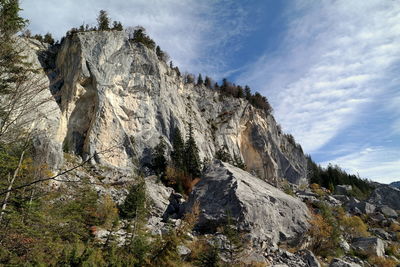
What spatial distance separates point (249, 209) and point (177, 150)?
26.0 metres

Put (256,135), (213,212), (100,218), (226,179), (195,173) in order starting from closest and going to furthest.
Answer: (213,212), (100,218), (226,179), (195,173), (256,135)

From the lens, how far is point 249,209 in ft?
54.7

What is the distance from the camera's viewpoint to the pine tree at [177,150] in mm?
39500

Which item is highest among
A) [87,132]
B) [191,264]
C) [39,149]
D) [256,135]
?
[256,135]

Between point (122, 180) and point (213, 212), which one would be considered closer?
point (213, 212)

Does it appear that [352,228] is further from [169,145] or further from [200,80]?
[200,80]

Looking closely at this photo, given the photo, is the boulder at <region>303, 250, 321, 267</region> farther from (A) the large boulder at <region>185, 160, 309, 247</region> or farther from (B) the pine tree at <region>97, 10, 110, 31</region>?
(B) the pine tree at <region>97, 10, 110, 31</region>

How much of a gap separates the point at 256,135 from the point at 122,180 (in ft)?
152

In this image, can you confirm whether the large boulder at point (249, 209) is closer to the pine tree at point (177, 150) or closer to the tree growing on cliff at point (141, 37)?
the pine tree at point (177, 150)

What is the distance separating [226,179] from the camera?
2012 centimetres

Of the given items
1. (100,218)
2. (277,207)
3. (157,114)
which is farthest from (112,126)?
(277,207)

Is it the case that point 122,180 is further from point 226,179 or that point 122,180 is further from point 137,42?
point 137,42

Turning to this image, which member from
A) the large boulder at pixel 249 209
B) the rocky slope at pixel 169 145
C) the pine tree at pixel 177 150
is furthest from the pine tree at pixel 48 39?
the large boulder at pixel 249 209

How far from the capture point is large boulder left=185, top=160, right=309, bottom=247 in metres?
16.1
